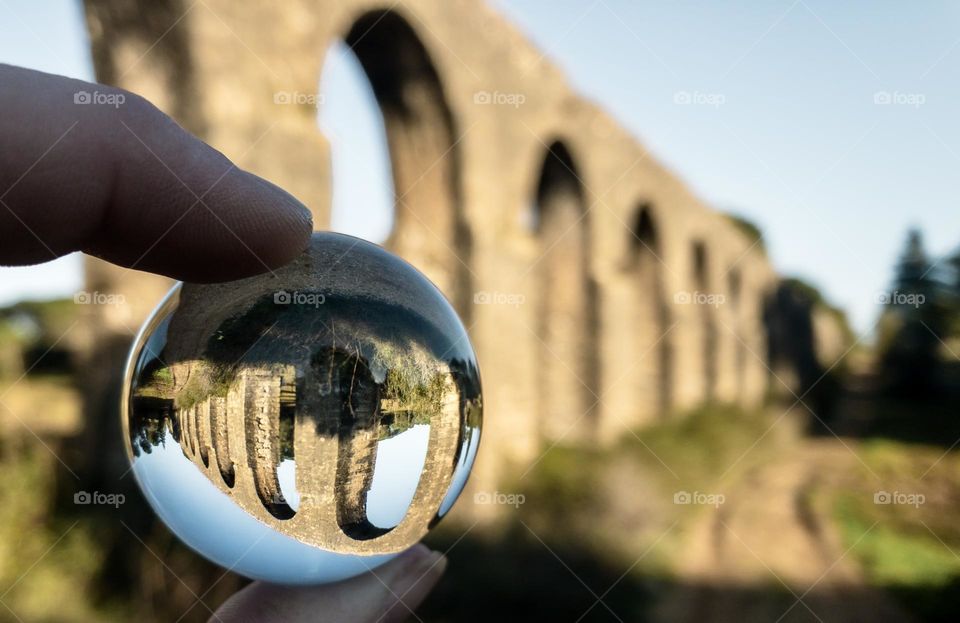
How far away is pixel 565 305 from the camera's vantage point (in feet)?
46.9

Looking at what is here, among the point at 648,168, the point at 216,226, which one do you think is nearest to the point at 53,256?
the point at 216,226

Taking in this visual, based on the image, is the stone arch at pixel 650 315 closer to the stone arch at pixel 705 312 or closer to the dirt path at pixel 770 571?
the stone arch at pixel 705 312

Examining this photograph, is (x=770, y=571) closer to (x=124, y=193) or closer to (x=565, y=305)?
(x=565, y=305)

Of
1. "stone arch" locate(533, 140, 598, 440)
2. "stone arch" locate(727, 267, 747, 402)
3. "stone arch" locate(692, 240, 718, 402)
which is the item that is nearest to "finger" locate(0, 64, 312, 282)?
"stone arch" locate(533, 140, 598, 440)

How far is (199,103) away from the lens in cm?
565

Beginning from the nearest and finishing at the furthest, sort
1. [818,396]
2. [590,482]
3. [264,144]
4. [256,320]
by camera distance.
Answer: [256,320]
[264,144]
[590,482]
[818,396]

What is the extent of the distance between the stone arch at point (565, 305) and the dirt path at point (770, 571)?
3325mm

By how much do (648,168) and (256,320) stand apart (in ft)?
53.5

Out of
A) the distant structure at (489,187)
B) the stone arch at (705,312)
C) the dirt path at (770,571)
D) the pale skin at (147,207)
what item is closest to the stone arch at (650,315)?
the distant structure at (489,187)

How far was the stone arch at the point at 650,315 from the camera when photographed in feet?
57.0

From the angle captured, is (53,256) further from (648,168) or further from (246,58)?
(648,168)

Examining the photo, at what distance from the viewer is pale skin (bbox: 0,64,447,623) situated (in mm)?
1404

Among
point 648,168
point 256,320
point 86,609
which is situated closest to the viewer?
point 256,320

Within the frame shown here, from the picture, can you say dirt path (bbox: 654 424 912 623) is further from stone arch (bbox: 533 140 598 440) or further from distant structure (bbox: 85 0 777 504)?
stone arch (bbox: 533 140 598 440)
